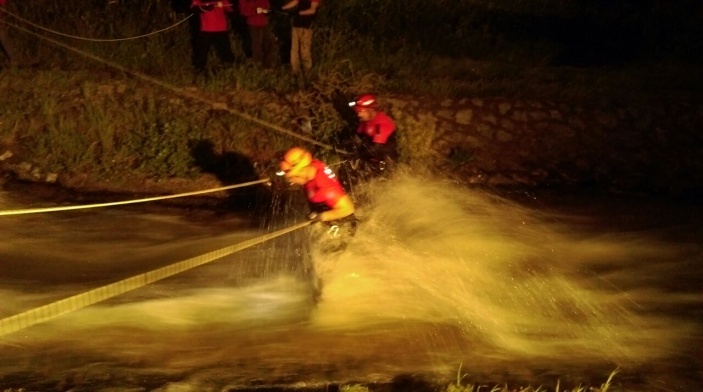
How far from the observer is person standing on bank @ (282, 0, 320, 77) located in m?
9.48

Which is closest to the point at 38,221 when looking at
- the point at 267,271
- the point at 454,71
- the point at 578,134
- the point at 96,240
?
the point at 96,240

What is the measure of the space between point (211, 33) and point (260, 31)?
24.1 inches

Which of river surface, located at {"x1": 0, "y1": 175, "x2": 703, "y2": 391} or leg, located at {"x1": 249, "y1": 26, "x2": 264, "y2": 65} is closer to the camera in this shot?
river surface, located at {"x1": 0, "y1": 175, "x2": 703, "y2": 391}

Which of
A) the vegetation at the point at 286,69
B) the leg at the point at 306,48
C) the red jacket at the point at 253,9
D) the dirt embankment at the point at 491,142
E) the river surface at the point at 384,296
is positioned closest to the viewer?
the river surface at the point at 384,296

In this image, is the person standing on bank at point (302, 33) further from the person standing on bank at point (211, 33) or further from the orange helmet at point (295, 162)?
the orange helmet at point (295, 162)

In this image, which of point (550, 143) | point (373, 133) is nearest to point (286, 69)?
point (373, 133)

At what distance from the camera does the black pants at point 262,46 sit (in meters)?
9.93

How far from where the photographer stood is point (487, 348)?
18.3 feet

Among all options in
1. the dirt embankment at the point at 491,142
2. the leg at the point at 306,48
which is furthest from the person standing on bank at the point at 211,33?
the leg at the point at 306,48

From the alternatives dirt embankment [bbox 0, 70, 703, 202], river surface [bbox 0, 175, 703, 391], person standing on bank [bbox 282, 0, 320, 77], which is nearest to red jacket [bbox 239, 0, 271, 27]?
person standing on bank [bbox 282, 0, 320, 77]

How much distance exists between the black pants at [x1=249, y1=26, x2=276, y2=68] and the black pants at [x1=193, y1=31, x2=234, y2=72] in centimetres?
36

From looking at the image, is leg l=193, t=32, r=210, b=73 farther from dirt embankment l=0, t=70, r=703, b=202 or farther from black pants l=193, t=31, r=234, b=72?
dirt embankment l=0, t=70, r=703, b=202

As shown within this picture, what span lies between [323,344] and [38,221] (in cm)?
409

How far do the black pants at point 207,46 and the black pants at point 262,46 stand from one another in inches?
14.2
